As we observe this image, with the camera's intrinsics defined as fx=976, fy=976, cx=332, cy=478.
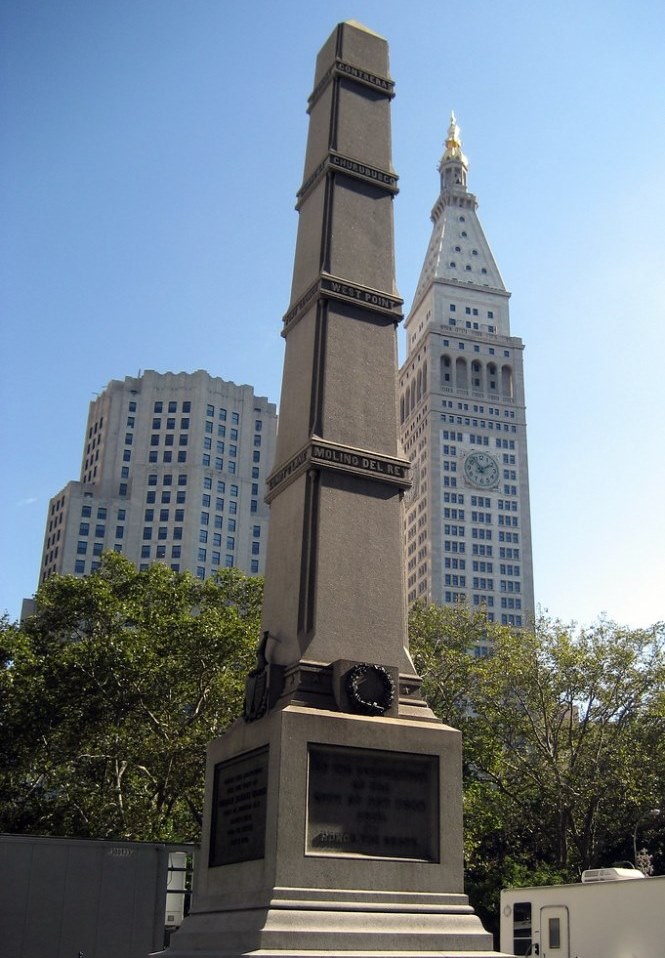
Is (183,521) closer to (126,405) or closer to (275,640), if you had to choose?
(126,405)

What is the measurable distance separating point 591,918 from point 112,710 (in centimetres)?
1737

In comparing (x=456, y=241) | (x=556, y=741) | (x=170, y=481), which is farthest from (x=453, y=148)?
(x=556, y=741)

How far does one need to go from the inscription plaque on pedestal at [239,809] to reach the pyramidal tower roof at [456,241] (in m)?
161

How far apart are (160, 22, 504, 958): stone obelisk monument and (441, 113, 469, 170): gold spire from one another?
601 feet

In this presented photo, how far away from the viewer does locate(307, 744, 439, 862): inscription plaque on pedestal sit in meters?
11.4

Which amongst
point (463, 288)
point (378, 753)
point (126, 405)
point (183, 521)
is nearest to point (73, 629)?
point (378, 753)

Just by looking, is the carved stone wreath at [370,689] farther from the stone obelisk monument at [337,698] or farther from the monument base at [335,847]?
the monument base at [335,847]

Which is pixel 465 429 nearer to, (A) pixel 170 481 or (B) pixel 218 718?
(A) pixel 170 481

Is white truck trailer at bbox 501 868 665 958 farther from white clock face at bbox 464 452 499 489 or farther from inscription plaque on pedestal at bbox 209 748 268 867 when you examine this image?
white clock face at bbox 464 452 499 489

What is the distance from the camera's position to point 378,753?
12.0 metres

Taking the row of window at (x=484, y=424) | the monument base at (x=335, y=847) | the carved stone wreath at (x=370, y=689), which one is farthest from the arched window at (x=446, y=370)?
the monument base at (x=335, y=847)

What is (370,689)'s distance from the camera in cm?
1229

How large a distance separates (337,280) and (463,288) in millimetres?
159617

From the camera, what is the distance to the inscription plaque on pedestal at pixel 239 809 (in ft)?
38.3
